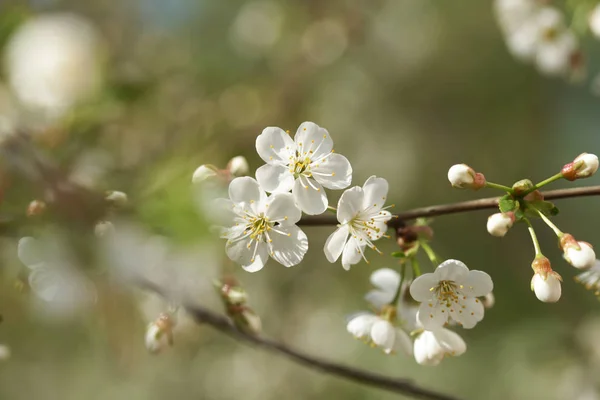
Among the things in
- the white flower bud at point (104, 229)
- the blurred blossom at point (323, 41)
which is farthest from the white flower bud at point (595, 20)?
the blurred blossom at point (323, 41)

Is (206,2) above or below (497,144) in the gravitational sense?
above

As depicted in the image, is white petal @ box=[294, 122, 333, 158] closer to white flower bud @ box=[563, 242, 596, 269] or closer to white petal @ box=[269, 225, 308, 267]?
white petal @ box=[269, 225, 308, 267]

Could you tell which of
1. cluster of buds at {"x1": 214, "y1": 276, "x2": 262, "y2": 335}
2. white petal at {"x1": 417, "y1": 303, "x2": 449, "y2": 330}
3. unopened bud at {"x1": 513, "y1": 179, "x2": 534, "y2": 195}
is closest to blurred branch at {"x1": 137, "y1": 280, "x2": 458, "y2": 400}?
cluster of buds at {"x1": 214, "y1": 276, "x2": 262, "y2": 335}

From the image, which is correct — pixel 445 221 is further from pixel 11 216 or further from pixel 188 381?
pixel 11 216

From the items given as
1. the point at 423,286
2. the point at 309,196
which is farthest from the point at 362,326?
the point at 309,196

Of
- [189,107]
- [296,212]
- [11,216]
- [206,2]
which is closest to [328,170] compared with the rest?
[296,212]
